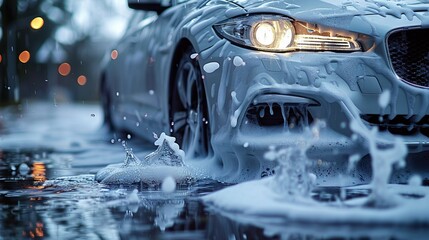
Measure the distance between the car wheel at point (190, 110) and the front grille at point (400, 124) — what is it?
43.1 inches

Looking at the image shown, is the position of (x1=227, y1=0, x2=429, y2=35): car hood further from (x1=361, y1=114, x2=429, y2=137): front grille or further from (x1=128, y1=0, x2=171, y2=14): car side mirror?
(x1=128, y1=0, x2=171, y2=14): car side mirror

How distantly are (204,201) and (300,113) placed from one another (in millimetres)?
861

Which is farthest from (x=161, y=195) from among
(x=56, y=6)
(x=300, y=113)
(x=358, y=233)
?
(x=56, y=6)

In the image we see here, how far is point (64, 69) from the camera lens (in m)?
89.1

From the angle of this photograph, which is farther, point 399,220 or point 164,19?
point 164,19

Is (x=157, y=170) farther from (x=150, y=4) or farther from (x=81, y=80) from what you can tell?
(x=81, y=80)

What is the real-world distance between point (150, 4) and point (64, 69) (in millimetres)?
83327

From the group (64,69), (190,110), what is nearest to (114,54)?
(190,110)

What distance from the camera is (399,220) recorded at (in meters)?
3.88

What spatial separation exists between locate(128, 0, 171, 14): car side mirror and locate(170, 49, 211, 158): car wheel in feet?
2.35

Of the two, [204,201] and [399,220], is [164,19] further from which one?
[399,220]

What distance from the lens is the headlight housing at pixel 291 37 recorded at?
17.6 ft

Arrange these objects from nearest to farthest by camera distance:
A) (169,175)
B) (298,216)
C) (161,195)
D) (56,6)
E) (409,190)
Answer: (298,216) → (409,190) → (161,195) → (169,175) → (56,6)

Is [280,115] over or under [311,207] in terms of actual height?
over
